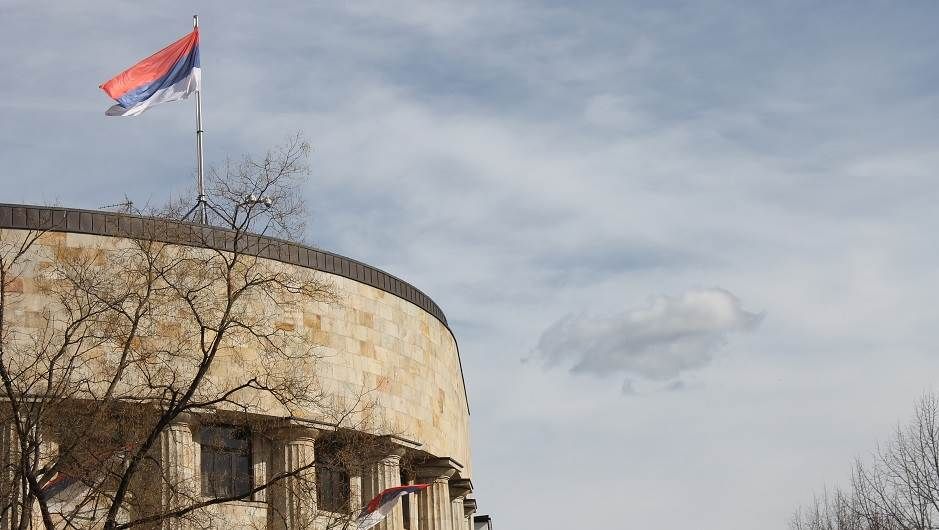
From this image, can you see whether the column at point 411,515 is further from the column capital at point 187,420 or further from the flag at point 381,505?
the column capital at point 187,420

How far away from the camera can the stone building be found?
30547 mm

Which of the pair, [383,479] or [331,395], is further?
[383,479]

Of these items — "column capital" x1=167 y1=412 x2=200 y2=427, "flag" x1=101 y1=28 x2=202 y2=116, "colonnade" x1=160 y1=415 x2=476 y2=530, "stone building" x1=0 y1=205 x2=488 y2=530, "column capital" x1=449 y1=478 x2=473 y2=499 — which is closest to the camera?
"stone building" x1=0 y1=205 x2=488 y2=530

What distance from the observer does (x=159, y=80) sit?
34.5 metres

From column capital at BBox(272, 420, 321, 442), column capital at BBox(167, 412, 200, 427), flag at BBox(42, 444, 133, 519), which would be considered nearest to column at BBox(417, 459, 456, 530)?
column capital at BBox(272, 420, 321, 442)

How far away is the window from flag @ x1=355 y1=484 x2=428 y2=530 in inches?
110

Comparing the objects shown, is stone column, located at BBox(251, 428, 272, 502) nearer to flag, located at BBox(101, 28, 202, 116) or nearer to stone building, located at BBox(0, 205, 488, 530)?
stone building, located at BBox(0, 205, 488, 530)

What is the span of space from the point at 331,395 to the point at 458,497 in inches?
410

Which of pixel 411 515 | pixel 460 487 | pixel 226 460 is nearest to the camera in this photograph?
pixel 226 460

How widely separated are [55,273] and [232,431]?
240 inches

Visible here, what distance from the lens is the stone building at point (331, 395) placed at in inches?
1203

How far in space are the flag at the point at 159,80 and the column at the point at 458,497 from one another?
558 inches

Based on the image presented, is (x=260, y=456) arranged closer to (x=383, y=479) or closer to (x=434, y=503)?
(x=383, y=479)

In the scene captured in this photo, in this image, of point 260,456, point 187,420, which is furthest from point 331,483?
point 187,420
